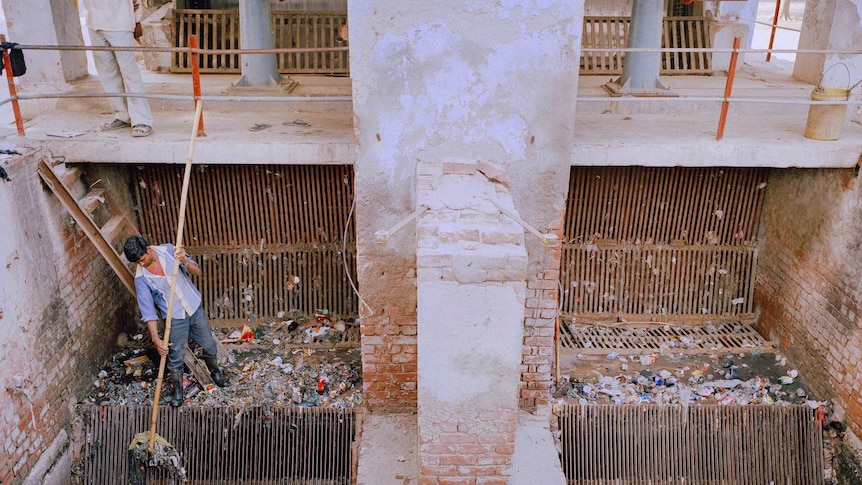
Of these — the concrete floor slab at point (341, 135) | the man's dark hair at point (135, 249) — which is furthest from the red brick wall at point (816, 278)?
the man's dark hair at point (135, 249)

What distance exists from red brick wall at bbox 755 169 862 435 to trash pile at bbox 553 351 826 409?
0.26 m

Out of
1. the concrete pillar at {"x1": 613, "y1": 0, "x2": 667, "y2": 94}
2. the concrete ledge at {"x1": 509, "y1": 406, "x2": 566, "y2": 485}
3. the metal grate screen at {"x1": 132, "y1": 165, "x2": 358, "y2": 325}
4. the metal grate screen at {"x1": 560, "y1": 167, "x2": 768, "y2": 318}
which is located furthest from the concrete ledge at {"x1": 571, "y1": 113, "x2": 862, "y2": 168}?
the metal grate screen at {"x1": 132, "y1": 165, "x2": 358, "y2": 325}

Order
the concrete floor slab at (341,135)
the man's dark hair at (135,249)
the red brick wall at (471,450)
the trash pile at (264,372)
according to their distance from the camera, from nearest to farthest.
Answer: the red brick wall at (471,450) → the man's dark hair at (135,249) → the concrete floor slab at (341,135) → the trash pile at (264,372)

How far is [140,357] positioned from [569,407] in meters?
3.91

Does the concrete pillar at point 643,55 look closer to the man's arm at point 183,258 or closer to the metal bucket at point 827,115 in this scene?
the metal bucket at point 827,115

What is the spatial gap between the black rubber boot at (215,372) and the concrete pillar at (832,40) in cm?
572

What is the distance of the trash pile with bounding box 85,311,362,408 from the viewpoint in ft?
19.0

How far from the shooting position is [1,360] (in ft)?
15.2

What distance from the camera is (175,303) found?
542 centimetres

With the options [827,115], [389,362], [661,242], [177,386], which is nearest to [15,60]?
[177,386]

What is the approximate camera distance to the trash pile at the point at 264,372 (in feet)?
19.0

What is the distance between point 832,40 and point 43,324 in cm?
725

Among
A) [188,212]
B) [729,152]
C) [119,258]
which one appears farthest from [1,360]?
[729,152]

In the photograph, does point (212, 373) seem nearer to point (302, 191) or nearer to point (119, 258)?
point (119, 258)
